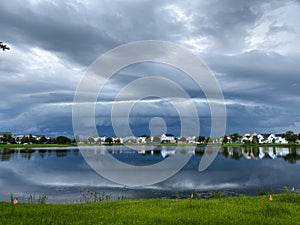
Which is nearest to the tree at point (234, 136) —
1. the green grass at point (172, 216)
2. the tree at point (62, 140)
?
the tree at point (62, 140)

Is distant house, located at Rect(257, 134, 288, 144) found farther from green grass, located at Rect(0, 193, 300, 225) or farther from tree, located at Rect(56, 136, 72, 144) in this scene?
green grass, located at Rect(0, 193, 300, 225)

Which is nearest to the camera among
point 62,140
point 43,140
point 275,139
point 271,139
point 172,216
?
point 172,216

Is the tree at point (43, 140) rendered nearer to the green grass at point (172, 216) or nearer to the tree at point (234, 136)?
the tree at point (234, 136)

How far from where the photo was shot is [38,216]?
9.63m

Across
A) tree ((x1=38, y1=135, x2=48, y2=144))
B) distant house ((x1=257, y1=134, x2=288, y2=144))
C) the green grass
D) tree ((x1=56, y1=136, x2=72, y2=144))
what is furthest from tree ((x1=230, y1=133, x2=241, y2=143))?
the green grass

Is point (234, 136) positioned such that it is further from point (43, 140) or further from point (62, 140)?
point (43, 140)

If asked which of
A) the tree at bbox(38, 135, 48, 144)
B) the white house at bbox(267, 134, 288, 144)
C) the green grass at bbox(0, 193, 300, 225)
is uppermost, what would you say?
the white house at bbox(267, 134, 288, 144)

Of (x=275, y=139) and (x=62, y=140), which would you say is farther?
(x=275, y=139)

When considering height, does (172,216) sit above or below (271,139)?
below

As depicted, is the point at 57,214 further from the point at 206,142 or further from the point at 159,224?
the point at 206,142

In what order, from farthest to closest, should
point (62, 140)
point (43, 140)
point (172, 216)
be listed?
point (43, 140)
point (62, 140)
point (172, 216)

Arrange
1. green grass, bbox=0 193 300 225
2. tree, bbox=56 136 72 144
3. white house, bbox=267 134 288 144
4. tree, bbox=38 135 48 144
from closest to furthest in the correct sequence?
green grass, bbox=0 193 300 225 < tree, bbox=56 136 72 144 < tree, bbox=38 135 48 144 < white house, bbox=267 134 288 144

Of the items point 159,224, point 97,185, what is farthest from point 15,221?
point 97,185

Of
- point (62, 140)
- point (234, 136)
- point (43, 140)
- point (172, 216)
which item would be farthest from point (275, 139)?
point (172, 216)
